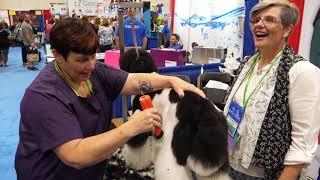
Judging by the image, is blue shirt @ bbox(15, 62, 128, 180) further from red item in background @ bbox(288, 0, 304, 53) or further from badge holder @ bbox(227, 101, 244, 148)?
red item in background @ bbox(288, 0, 304, 53)

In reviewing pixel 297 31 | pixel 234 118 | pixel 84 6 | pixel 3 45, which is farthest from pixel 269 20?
pixel 3 45

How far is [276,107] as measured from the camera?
114cm

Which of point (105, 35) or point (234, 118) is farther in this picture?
point (105, 35)

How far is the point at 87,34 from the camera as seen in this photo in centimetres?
97

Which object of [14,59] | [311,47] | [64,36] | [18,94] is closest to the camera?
[64,36]

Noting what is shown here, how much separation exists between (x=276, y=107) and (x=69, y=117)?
665mm

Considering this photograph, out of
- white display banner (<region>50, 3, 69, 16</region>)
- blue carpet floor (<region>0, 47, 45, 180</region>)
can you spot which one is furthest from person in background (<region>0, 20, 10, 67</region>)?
white display banner (<region>50, 3, 69, 16</region>)

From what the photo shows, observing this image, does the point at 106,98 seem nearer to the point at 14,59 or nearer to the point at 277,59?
the point at 277,59

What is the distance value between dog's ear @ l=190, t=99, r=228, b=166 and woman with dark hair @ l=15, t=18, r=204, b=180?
0.11 metres

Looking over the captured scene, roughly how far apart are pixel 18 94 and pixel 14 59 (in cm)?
495

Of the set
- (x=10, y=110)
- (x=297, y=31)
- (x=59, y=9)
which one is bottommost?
(x=10, y=110)

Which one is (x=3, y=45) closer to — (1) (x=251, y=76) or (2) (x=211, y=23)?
(2) (x=211, y=23)

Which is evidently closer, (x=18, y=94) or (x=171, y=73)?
(x=171, y=73)

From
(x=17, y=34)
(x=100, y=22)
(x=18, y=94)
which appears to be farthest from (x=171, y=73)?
(x=17, y=34)
